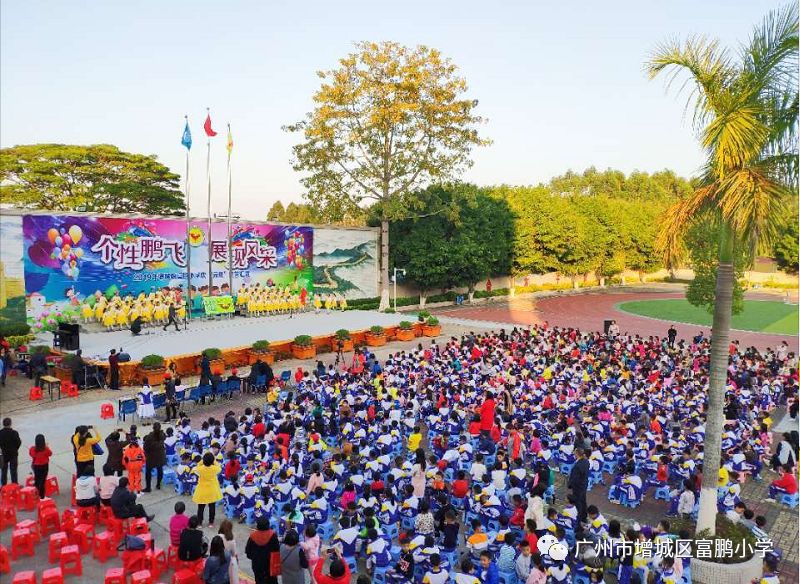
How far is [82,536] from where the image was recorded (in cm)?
862

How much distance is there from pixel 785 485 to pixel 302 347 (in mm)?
17273

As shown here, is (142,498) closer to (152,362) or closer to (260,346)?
(152,362)

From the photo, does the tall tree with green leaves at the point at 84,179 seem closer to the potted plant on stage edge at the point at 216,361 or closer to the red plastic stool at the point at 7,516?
the potted plant on stage edge at the point at 216,361

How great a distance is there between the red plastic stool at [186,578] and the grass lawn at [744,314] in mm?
30785

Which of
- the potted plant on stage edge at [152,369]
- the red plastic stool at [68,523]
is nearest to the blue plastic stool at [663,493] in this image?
the red plastic stool at [68,523]

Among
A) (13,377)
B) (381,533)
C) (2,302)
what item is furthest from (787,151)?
(2,302)

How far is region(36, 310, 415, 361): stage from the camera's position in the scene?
21.6 metres

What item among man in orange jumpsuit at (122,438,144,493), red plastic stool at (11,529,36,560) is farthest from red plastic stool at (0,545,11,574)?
man in orange jumpsuit at (122,438,144,493)

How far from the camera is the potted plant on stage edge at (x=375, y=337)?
27.1m

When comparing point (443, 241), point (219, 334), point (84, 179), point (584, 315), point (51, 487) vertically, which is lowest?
point (51, 487)

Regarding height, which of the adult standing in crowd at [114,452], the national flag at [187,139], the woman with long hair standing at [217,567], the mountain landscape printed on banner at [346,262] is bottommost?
the woman with long hair standing at [217,567]

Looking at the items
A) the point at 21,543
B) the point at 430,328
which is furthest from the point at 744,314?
the point at 21,543

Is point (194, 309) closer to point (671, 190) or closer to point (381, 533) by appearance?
point (381, 533)

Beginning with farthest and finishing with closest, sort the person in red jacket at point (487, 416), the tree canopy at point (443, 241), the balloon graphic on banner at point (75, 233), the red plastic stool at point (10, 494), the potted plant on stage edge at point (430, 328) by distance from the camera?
the tree canopy at point (443, 241) → the potted plant on stage edge at point (430, 328) → the balloon graphic on banner at point (75, 233) → the person in red jacket at point (487, 416) → the red plastic stool at point (10, 494)
